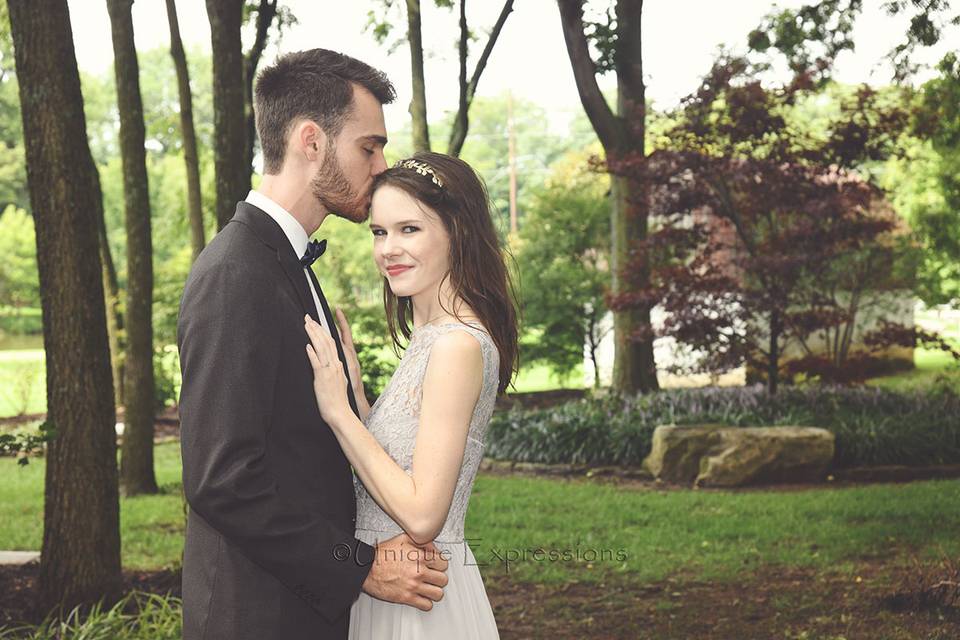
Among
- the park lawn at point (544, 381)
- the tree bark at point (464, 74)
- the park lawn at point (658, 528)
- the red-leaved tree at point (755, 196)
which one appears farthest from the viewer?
the park lawn at point (544, 381)

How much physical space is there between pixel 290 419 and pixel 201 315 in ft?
1.17

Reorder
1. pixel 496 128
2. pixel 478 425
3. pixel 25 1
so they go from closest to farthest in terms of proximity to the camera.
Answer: pixel 478 425 < pixel 25 1 < pixel 496 128

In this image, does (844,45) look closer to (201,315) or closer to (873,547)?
(873,547)

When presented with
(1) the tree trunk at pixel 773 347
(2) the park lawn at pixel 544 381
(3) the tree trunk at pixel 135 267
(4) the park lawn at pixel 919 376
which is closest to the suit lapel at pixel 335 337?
(3) the tree trunk at pixel 135 267

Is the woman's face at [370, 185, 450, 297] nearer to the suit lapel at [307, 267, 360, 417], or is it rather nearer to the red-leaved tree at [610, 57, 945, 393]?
the suit lapel at [307, 267, 360, 417]

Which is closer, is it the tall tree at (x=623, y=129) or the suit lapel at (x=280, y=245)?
the suit lapel at (x=280, y=245)

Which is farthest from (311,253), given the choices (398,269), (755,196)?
(755,196)

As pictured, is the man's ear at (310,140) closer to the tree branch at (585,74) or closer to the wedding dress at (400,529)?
the wedding dress at (400,529)

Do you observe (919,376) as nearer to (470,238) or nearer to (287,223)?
(470,238)

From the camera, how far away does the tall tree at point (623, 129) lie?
43.9 feet

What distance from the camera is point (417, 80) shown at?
37.9ft

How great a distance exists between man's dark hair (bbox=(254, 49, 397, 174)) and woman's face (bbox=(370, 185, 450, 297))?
259mm

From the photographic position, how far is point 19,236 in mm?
40375

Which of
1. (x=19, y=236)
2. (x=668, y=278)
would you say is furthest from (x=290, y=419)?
(x=19, y=236)
